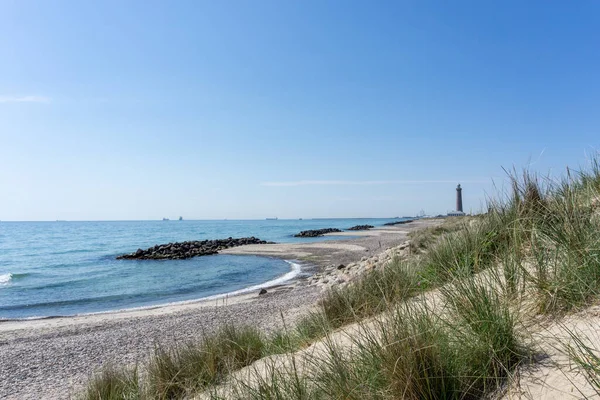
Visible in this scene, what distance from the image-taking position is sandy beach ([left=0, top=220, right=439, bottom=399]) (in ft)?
23.4

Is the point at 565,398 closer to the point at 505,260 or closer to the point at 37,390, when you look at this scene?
the point at 505,260

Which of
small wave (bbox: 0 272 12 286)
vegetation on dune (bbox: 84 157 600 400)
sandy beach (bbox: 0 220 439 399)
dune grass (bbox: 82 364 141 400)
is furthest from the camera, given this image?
small wave (bbox: 0 272 12 286)

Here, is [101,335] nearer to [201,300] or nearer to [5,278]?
[201,300]

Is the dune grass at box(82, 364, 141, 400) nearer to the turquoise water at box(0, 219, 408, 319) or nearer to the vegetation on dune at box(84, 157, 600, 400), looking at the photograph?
the vegetation on dune at box(84, 157, 600, 400)

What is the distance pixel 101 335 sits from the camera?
10102 mm

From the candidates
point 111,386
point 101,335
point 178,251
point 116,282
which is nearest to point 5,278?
point 116,282

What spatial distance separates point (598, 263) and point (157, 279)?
844 inches

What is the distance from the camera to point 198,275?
22062 mm

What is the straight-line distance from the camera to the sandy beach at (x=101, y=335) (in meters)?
7.14

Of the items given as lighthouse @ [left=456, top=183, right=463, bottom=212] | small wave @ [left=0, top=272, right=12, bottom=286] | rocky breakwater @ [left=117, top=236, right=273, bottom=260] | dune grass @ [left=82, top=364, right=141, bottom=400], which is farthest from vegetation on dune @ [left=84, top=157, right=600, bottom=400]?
lighthouse @ [left=456, top=183, right=463, bottom=212]

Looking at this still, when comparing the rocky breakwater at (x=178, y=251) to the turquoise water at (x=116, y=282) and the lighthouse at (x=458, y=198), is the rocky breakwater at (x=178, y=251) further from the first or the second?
the lighthouse at (x=458, y=198)

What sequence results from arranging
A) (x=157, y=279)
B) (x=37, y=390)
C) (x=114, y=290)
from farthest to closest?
(x=157, y=279)
(x=114, y=290)
(x=37, y=390)

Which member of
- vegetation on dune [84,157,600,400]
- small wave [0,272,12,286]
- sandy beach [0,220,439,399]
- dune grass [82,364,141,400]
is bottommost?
small wave [0,272,12,286]

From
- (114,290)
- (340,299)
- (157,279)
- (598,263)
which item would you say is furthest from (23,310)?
(598,263)
